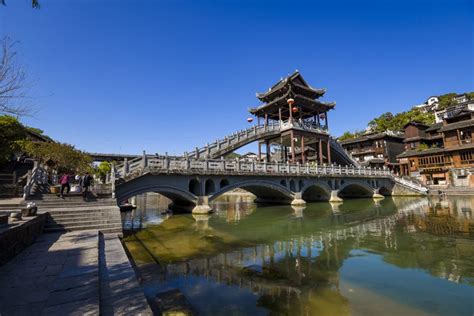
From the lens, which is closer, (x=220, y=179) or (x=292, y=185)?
(x=220, y=179)

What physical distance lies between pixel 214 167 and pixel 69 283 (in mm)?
17713

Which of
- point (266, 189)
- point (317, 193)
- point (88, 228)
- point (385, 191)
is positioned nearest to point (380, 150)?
point (385, 191)

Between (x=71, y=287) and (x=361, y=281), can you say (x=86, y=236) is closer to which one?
(x=71, y=287)

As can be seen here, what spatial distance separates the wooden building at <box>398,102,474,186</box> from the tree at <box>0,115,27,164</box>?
208ft

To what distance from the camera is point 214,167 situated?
22.7 meters

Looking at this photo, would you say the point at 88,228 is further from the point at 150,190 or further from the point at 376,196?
the point at 376,196

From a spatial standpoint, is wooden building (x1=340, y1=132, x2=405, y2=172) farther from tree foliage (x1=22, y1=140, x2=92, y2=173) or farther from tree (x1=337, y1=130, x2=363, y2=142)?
tree foliage (x1=22, y1=140, x2=92, y2=173)

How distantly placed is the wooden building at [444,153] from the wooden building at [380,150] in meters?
3.56

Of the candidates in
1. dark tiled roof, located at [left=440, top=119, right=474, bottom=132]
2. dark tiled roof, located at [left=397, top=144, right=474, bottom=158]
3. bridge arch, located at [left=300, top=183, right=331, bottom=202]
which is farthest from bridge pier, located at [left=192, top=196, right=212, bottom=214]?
dark tiled roof, located at [left=440, top=119, right=474, bottom=132]

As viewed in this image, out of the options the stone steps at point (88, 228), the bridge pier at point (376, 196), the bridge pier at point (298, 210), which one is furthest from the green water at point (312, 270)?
the bridge pier at point (376, 196)

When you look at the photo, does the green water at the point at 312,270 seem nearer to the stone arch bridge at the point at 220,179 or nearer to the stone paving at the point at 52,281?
the stone paving at the point at 52,281

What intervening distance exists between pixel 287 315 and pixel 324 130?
123 feet

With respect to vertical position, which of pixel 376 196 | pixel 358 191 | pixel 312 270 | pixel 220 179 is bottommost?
pixel 312 270

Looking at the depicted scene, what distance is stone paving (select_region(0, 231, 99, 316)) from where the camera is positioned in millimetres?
4094
